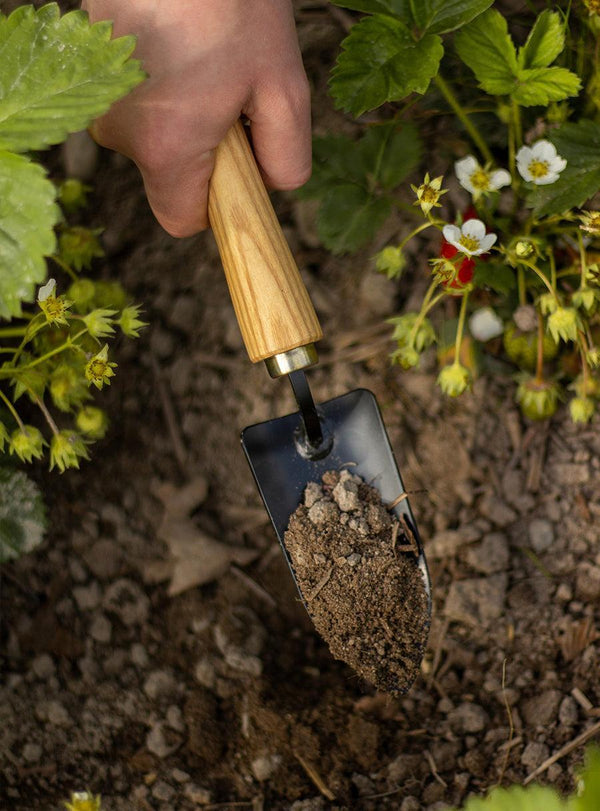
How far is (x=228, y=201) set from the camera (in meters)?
1.29

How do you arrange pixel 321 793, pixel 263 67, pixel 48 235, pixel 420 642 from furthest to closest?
pixel 321 793, pixel 420 642, pixel 263 67, pixel 48 235

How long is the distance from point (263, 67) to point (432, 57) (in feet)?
0.88

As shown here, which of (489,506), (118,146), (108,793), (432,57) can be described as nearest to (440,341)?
(489,506)

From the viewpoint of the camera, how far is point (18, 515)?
155 cm

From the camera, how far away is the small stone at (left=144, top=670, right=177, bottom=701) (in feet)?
5.59

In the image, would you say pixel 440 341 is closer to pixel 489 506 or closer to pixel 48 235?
pixel 489 506

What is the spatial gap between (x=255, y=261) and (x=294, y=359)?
0.16 metres

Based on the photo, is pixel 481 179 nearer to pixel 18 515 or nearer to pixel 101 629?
pixel 18 515

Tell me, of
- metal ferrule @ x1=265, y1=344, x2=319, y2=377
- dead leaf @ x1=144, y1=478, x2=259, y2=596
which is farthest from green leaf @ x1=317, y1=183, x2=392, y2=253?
dead leaf @ x1=144, y1=478, x2=259, y2=596

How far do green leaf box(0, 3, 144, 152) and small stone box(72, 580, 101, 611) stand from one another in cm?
97

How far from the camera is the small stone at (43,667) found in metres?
1.71

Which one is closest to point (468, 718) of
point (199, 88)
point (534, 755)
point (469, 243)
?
point (534, 755)

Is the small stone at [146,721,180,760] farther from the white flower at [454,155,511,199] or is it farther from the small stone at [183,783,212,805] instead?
the white flower at [454,155,511,199]

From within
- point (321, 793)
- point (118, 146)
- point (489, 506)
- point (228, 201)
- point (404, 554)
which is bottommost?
point (321, 793)
